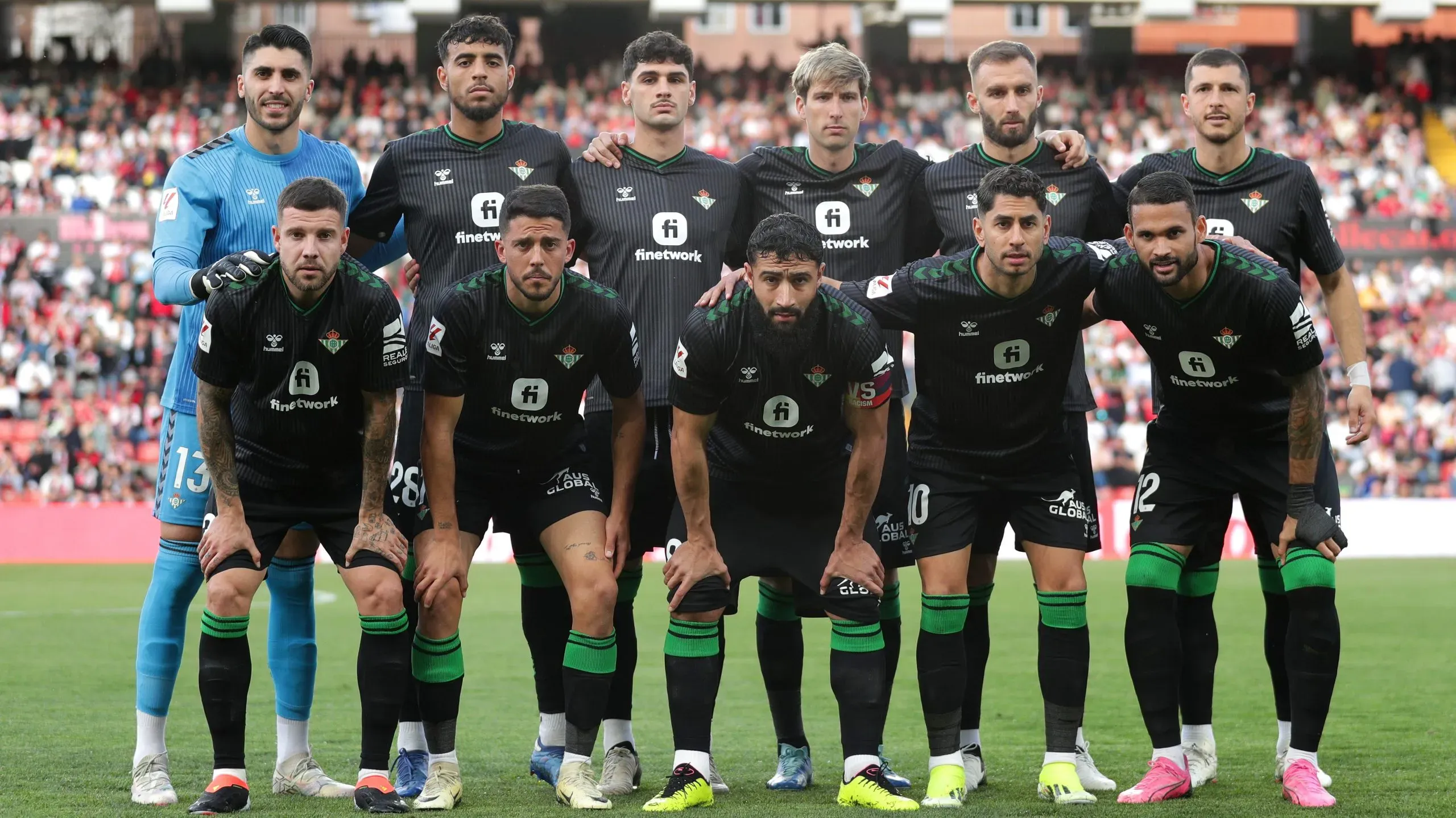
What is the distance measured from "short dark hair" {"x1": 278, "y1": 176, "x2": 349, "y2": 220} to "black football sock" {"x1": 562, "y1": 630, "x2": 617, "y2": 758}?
73.2 inches

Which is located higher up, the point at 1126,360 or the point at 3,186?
the point at 3,186

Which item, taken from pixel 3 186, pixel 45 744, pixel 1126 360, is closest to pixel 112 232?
pixel 3 186

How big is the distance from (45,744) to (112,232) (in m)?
20.8

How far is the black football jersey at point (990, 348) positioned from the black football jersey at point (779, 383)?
25 centimetres

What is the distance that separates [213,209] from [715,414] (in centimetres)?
232

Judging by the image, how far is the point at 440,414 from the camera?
589 centimetres

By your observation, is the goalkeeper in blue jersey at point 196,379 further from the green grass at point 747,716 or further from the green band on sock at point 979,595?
the green band on sock at point 979,595

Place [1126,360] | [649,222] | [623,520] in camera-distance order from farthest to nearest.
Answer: [1126,360] → [649,222] → [623,520]

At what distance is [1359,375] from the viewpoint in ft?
21.0

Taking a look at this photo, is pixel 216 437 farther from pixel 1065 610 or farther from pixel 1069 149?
pixel 1069 149

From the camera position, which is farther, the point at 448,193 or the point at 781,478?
the point at 448,193

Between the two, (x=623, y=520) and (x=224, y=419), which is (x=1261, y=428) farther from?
(x=224, y=419)

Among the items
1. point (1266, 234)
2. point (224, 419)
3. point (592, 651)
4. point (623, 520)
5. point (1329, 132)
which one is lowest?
point (592, 651)

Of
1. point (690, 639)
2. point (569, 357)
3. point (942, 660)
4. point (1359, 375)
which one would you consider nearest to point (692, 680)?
point (690, 639)
